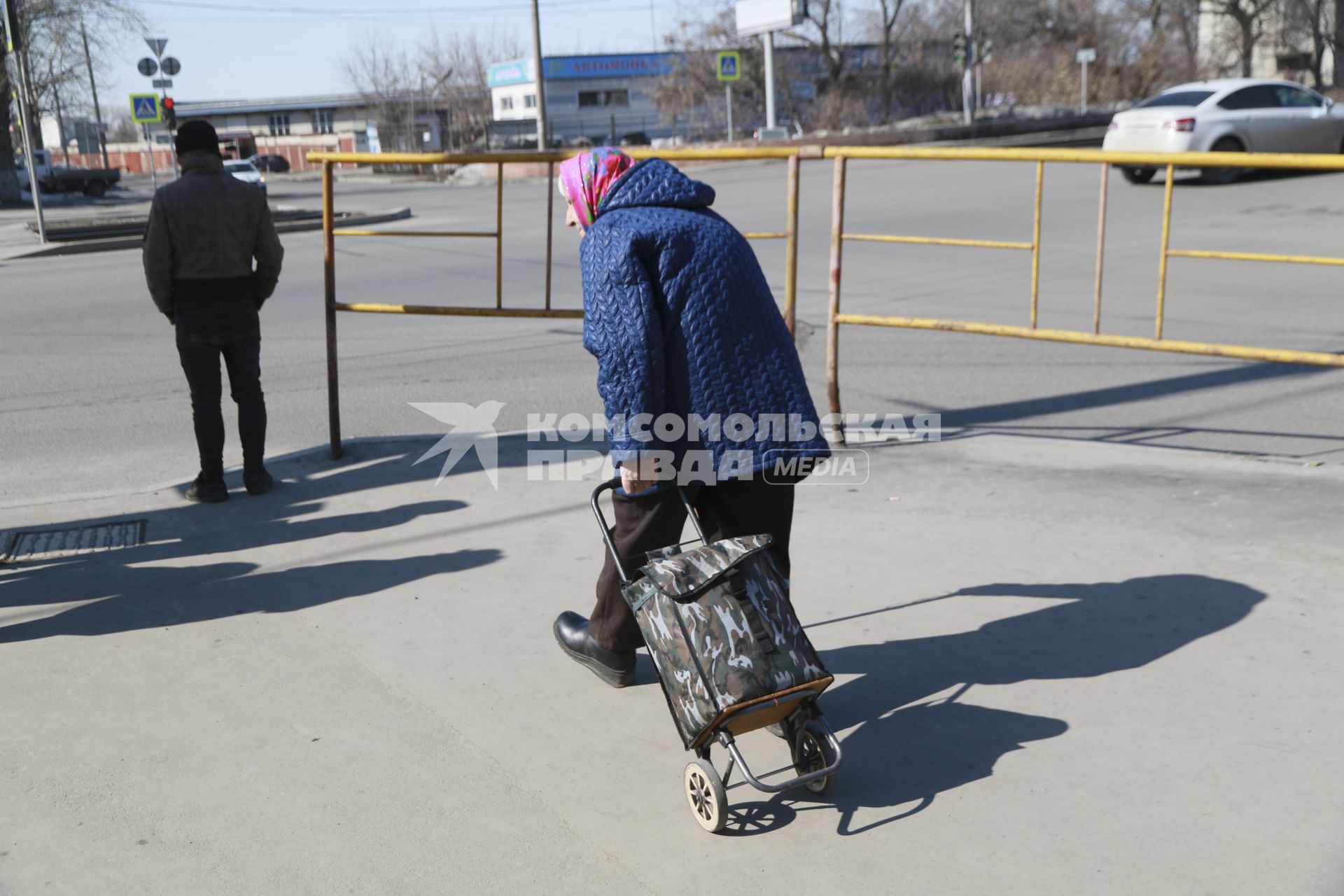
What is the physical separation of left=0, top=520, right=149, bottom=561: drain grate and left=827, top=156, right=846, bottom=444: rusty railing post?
136 inches

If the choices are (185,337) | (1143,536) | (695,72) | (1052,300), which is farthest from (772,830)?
(695,72)

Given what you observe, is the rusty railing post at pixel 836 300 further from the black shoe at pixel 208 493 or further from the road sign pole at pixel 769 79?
the road sign pole at pixel 769 79

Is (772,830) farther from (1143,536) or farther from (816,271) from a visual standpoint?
(816,271)

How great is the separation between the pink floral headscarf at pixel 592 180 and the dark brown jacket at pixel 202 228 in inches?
108

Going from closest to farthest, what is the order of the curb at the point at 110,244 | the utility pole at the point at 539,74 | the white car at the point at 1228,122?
the curb at the point at 110,244
the white car at the point at 1228,122
the utility pole at the point at 539,74

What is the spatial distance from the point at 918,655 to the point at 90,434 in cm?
560

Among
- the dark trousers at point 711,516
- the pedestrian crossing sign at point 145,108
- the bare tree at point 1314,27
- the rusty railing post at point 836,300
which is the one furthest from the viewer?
the bare tree at point 1314,27

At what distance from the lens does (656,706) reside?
3.78m

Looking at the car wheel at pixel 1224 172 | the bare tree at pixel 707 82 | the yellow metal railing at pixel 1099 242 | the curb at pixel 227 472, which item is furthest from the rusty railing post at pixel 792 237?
the bare tree at pixel 707 82

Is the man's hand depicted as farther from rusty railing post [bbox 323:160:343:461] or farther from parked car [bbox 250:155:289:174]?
parked car [bbox 250:155:289:174]

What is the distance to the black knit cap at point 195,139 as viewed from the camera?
226 inches

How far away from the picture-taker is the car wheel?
2003 cm

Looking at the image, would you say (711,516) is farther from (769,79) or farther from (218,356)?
(769,79)

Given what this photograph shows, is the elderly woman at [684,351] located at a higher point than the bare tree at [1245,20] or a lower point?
lower
